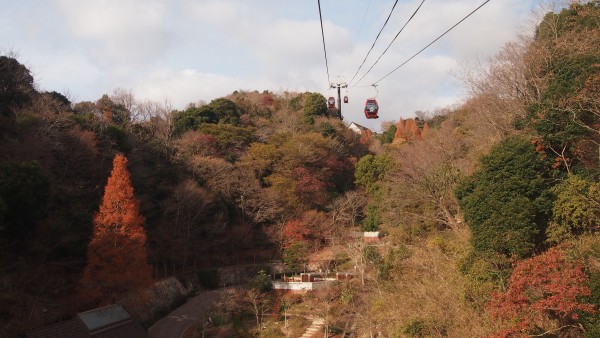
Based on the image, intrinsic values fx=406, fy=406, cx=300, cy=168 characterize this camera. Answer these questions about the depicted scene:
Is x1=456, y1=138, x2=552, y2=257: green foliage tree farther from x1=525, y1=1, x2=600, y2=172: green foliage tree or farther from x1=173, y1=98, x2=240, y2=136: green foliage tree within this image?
x1=173, y1=98, x2=240, y2=136: green foliage tree

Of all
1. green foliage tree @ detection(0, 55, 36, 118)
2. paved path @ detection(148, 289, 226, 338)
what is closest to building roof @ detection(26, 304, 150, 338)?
paved path @ detection(148, 289, 226, 338)

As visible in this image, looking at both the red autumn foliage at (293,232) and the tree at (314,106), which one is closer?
the red autumn foliage at (293,232)

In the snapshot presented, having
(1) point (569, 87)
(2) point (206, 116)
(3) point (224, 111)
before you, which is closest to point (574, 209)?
(1) point (569, 87)

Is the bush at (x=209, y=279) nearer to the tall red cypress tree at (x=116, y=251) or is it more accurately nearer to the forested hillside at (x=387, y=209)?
the forested hillside at (x=387, y=209)

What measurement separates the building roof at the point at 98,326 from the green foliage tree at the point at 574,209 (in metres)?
11.8

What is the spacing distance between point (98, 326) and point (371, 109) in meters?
11.2

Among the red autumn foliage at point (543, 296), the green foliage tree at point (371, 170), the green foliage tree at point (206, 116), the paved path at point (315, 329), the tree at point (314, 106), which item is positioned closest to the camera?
the red autumn foliage at point (543, 296)

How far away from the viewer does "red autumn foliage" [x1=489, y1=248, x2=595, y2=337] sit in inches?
299

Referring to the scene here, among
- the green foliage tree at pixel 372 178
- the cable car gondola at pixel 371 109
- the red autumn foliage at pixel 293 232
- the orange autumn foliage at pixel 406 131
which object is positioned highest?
the orange autumn foliage at pixel 406 131

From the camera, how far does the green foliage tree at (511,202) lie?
10266mm

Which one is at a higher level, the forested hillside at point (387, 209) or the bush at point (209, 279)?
the forested hillside at point (387, 209)

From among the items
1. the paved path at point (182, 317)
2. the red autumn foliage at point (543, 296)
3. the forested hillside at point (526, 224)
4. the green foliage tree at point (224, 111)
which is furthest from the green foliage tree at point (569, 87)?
the green foliage tree at point (224, 111)

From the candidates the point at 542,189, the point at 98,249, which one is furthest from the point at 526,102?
the point at 98,249

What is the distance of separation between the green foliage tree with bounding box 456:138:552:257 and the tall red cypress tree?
420 inches
